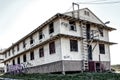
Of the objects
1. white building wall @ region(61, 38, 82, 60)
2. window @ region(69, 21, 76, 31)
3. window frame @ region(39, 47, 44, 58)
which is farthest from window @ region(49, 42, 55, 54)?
window @ region(69, 21, 76, 31)

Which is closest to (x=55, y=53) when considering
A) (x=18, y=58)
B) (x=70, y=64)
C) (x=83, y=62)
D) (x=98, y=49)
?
(x=70, y=64)

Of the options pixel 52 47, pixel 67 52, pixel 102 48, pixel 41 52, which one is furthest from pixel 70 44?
pixel 102 48

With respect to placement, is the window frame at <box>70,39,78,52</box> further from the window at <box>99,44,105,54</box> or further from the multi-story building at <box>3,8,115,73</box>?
the window at <box>99,44,105,54</box>

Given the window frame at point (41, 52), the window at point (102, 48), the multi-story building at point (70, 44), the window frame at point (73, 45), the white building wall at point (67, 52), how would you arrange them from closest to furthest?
1. the white building wall at point (67, 52)
2. the multi-story building at point (70, 44)
3. the window frame at point (73, 45)
4. the window frame at point (41, 52)
5. the window at point (102, 48)

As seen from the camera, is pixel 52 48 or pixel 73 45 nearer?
pixel 73 45

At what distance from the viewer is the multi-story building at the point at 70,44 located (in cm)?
2164

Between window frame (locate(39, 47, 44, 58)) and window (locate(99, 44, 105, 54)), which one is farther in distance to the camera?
window (locate(99, 44, 105, 54))

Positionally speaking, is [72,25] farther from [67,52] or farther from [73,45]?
[67,52]

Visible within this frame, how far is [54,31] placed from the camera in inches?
893

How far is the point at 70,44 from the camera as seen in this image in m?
22.3

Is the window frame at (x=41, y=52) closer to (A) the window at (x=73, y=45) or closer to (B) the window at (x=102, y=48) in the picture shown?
(A) the window at (x=73, y=45)

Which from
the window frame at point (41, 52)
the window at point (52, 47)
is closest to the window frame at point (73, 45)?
the window at point (52, 47)

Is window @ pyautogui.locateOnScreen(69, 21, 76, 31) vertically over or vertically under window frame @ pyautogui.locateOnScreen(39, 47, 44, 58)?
over

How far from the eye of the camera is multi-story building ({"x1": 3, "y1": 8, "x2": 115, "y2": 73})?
2164 cm
